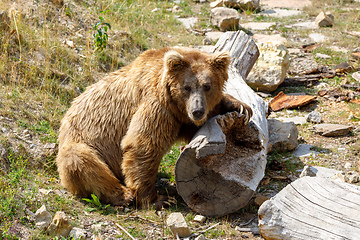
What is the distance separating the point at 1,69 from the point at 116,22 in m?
4.13

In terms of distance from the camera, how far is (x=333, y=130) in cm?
642

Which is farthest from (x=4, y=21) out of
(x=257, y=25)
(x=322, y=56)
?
(x=257, y=25)

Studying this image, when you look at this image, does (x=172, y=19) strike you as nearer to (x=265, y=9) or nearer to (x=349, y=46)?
(x=265, y=9)

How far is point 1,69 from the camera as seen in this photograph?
6.52 meters

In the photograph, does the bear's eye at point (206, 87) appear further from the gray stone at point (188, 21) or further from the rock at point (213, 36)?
the gray stone at point (188, 21)

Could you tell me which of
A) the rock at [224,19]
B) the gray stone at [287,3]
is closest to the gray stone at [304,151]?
the rock at [224,19]

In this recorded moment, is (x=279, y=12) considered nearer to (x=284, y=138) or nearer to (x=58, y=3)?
(x=58, y=3)

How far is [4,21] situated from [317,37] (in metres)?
8.19

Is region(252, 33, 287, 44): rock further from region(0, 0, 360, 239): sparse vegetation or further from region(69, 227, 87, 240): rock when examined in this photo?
region(69, 227, 87, 240): rock

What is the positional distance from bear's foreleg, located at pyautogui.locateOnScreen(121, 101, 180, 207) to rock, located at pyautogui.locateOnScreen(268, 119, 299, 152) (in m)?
1.93

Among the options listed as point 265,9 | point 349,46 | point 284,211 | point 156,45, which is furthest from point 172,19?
point 284,211

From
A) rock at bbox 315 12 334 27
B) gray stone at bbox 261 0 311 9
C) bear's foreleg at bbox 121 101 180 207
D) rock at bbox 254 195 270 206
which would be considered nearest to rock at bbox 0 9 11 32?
bear's foreleg at bbox 121 101 180 207

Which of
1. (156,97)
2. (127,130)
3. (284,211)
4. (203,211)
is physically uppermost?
(156,97)

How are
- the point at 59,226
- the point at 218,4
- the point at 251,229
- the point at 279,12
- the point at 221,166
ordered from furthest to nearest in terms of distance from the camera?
the point at 279,12 → the point at 218,4 → the point at 221,166 → the point at 251,229 → the point at 59,226
